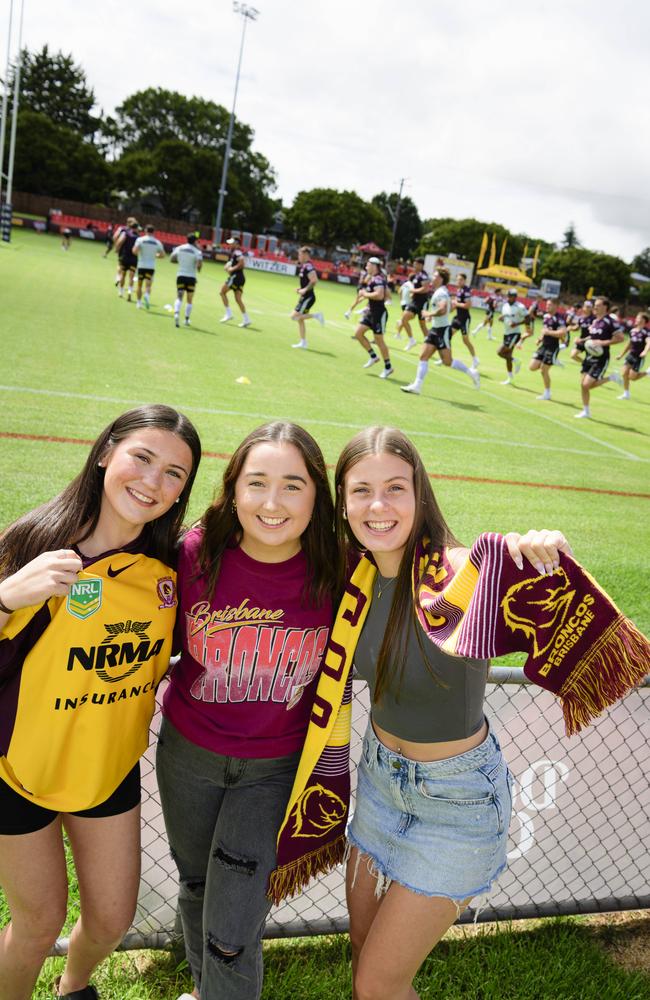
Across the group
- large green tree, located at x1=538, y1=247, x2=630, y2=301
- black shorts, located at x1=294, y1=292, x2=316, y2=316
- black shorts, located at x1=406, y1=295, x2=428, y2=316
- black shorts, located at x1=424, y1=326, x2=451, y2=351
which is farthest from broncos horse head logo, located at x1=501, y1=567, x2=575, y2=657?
large green tree, located at x1=538, y1=247, x2=630, y2=301

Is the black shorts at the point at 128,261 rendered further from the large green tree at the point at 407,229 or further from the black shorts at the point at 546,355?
the large green tree at the point at 407,229

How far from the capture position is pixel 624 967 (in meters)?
2.91

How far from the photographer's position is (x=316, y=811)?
87.9 inches

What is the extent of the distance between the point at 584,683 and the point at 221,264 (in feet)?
145

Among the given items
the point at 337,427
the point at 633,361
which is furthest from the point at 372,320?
the point at 633,361

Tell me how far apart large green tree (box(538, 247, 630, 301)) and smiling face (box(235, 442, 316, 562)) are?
284 ft

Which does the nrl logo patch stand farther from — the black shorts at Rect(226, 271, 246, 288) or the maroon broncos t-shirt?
the black shorts at Rect(226, 271, 246, 288)

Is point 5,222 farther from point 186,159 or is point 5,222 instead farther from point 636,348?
point 186,159

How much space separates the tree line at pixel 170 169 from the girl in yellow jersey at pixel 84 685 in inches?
2593

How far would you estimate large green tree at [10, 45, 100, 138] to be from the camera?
71312 mm

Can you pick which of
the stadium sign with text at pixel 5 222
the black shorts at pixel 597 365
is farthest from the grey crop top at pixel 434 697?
the stadium sign with text at pixel 5 222

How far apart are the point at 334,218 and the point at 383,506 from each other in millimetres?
81540

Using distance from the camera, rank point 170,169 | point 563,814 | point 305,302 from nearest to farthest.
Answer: point 563,814, point 305,302, point 170,169

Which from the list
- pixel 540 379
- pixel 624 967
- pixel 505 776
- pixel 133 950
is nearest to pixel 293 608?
pixel 505 776
